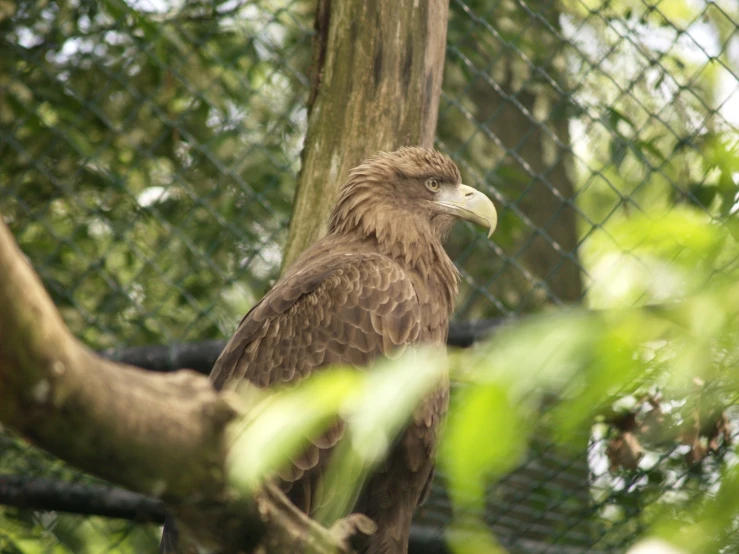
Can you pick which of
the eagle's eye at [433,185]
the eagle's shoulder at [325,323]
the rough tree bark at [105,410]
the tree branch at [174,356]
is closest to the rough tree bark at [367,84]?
the eagle's eye at [433,185]

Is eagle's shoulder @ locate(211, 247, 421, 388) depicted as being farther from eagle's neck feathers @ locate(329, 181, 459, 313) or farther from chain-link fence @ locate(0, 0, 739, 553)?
chain-link fence @ locate(0, 0, 739, 553)

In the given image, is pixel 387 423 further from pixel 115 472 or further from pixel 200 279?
pixel 200 279

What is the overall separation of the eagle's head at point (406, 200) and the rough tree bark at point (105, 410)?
7.10 ft

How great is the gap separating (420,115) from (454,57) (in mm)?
1074

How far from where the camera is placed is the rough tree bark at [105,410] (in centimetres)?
107

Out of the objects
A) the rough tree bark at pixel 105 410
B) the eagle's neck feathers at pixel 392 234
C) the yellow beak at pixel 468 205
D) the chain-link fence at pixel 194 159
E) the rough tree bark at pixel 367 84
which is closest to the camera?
the rough tree bark at pixel 105 410

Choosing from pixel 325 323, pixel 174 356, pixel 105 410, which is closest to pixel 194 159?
pixel 174 356

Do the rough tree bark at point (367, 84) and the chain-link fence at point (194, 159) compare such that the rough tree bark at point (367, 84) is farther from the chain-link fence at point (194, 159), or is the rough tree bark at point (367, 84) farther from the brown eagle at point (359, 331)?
the chain-link fence at point (194, 159)

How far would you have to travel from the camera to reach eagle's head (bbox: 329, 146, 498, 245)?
355 centimetres

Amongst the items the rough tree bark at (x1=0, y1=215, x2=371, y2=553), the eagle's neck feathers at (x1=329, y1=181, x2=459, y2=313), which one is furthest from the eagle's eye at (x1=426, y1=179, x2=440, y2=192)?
the rough tree bark at (x1=0, y1=215, x2=371, y2=553)

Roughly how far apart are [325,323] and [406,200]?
790 mm

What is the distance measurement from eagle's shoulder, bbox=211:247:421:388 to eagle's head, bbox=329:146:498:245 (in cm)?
35

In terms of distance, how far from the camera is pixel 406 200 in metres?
3.74

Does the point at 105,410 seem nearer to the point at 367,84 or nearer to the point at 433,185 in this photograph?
the point at 367,84
